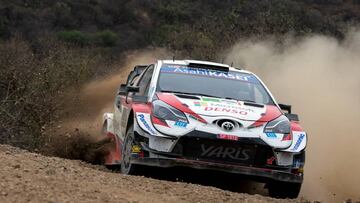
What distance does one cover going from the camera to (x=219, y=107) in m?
7.04

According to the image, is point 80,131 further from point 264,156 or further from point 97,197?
point 97,197

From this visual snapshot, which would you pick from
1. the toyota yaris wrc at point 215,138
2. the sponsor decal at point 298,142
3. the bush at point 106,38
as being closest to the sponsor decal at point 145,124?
the toyota yaris wrc at point 215,138

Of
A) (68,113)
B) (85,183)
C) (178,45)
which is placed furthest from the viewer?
(178,45)

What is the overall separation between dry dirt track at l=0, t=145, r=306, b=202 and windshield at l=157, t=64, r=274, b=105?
1771 millimetres

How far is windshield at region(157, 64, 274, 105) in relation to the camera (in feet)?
25.3

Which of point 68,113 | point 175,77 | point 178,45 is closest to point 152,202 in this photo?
point 175,77

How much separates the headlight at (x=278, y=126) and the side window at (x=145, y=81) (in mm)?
1620

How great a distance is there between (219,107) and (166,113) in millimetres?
588

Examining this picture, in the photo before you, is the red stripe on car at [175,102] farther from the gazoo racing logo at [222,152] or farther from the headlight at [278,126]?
the headlight at [278,126]

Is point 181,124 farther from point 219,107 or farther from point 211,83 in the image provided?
point 211,83

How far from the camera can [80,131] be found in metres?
10.4

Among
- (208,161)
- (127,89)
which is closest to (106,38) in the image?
(127,89)

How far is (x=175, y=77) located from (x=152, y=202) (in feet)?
10.1

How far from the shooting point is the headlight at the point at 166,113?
6.79m
